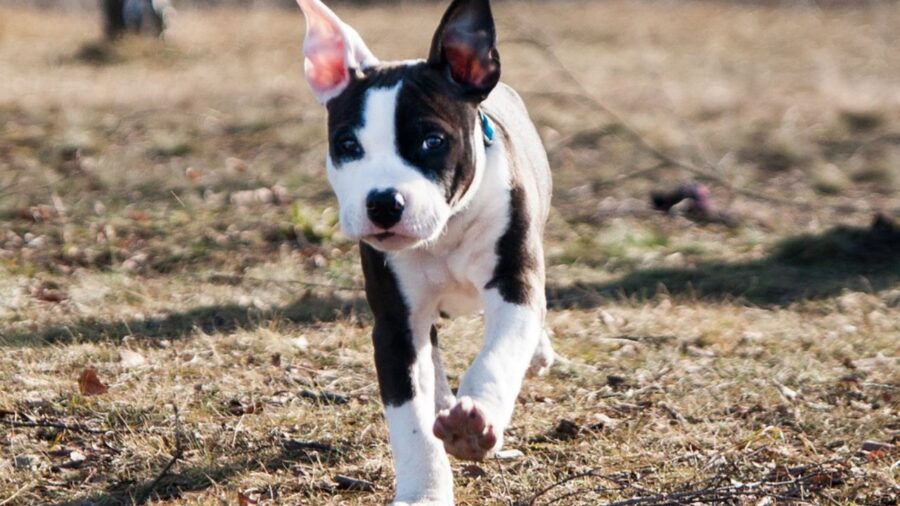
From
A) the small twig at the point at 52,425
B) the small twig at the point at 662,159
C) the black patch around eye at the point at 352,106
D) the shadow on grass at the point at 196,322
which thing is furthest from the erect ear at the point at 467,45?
the small twig at the point at 662,159

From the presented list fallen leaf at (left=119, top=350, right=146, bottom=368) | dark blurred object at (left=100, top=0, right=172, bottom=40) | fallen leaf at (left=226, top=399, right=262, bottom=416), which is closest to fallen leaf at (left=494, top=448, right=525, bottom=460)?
fallen leaf at (left=226, top=399, right=262, bottom=416)

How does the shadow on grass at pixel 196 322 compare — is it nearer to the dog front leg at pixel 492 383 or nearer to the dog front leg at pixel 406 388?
the dog front leg at pixel 406 388

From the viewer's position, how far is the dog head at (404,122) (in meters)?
3.77

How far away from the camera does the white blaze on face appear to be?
3.74 meters

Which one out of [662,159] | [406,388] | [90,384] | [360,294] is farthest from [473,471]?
[662,159]

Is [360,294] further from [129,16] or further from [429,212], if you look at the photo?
[129,16]

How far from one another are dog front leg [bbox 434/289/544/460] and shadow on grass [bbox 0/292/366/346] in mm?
2233

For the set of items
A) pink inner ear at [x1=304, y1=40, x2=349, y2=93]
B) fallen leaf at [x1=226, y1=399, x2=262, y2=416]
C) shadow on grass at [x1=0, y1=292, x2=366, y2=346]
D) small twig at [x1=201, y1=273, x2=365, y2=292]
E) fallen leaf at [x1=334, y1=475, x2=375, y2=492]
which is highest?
pink inner ear at [x1=304, y1=40, x2=349, y2=93]

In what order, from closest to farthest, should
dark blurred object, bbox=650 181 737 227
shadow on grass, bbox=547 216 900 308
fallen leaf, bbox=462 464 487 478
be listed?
fallen leaf, bbox=462 464 487 478, shadow on grass, bbox=547 216 900 308, dark blurred object, bbox=650 181 737 227

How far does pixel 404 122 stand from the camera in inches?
152

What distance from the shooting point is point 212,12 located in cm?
1689

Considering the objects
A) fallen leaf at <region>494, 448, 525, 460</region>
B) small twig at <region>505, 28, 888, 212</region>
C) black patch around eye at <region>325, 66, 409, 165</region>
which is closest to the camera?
black patch around eye at <region>325, 66, 409, 165</region>

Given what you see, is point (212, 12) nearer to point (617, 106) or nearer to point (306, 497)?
point (617, 106)

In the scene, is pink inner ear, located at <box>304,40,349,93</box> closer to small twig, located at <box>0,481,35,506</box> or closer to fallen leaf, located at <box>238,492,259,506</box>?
fallen leaf, located at <box>238,492,259,506</box>
